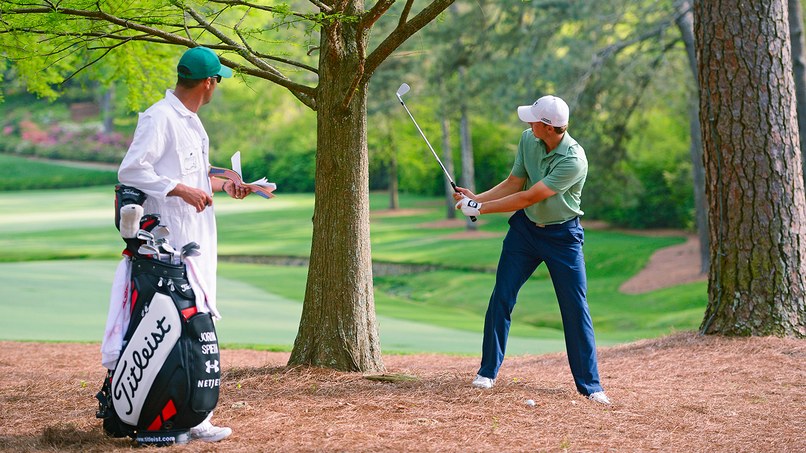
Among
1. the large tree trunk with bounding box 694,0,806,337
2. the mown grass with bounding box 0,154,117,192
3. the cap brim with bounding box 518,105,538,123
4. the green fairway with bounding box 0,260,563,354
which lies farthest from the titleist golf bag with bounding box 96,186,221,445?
the mown grass with bounding box 0,154,117,192

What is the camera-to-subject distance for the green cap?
15.2 feet

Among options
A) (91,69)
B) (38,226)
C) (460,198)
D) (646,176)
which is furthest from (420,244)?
(460,198)

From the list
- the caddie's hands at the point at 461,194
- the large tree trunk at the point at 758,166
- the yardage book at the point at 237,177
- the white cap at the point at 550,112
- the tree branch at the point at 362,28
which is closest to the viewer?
the yardage book at the point at 237,177

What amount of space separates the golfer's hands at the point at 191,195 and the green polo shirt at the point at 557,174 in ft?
7.19

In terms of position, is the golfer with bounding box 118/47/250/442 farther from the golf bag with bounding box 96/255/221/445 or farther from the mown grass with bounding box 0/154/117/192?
the mown grass with bounding box 0/154/117/192

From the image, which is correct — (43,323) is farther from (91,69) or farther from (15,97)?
(15,97)

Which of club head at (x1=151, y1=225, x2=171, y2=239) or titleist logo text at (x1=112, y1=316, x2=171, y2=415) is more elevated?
club head at (x1=151, y1=225, x2=171, y2=239)

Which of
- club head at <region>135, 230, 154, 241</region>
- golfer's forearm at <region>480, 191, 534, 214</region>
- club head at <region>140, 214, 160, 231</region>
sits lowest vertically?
club head at <region>135, 230, 154, 241</region>

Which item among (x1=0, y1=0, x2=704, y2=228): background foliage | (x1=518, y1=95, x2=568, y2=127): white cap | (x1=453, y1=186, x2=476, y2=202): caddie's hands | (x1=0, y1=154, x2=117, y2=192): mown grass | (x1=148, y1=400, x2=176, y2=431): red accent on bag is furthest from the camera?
→ (x1=0, y1=154, x2=117, y2=192): mown grass

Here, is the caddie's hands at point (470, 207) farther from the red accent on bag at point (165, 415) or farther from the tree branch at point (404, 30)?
the red accent on bag at point (165, 415)

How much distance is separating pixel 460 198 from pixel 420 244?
70.7 feet

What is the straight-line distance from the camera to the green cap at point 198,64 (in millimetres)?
4629

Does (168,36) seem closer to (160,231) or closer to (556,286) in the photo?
(160,231)

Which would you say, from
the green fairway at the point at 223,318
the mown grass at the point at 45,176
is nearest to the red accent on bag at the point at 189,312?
the green fairway at the point at 223,318
